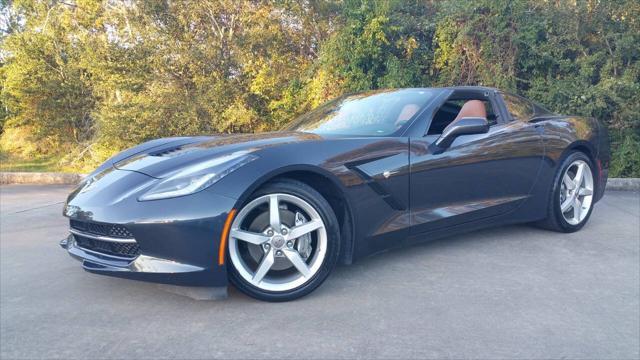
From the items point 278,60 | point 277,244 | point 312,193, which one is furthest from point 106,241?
point 278,60

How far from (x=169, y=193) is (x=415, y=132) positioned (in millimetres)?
1652

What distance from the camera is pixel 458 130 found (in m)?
3.18

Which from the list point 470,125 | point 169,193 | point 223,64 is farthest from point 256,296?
point 223,64

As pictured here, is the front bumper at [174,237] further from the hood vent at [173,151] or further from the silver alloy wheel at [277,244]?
the hood vent at [173,151]

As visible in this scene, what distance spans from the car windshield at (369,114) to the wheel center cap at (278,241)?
0.96 meters

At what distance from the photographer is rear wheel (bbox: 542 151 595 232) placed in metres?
4.01

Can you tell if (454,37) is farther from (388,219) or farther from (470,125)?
(388,219)

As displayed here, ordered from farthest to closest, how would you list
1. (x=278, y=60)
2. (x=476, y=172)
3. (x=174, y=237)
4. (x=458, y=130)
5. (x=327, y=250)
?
(x=278, y=60)
(x=476, y=172)
(x=458, y=130)
(x=327, y=250)
(x=174, y=237)

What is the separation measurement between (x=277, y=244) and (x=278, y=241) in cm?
2

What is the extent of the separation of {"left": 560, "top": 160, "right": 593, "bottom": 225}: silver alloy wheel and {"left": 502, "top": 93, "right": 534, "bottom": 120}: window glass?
1.93ft

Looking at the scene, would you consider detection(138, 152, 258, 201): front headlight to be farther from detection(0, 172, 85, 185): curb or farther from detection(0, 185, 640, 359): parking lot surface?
detection(0, 172, 85, 185): curb

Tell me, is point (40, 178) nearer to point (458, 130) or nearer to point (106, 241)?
point (106, 241)

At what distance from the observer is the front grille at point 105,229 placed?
95.4 inches

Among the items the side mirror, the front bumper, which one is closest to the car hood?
the front bumper
